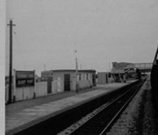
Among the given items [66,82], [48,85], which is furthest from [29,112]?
[66,82]

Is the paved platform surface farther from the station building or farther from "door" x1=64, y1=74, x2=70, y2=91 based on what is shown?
"door" x1=64, y1=74, x2=70, y2=91

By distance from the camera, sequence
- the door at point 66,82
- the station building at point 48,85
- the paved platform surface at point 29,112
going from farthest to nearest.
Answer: the door at point 66,82 → the station building at point 48,85 → the paved platform surface at point 29,112

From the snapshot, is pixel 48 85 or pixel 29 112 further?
pixel 48 85

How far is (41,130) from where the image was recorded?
5594mm

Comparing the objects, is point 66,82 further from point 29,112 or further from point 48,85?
point 29,112

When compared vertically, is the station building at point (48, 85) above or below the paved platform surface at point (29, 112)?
above

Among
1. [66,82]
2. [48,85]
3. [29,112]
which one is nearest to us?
[29,112]

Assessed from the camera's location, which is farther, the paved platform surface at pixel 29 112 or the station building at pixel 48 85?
the station building at pixel 48 85

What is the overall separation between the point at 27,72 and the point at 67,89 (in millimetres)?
9262

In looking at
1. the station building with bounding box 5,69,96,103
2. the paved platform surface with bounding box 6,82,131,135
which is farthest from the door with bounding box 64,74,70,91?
the paved platform surface with bounding box 6,82,131,135

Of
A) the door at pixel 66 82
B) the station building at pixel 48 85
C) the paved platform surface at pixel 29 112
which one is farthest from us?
the door at pixel 66 82

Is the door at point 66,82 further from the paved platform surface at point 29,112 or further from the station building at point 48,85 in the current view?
the paved platform surface at point 29,112

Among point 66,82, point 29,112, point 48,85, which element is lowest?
point 29,112

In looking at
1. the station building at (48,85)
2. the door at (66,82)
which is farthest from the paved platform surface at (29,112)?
the door at (66,82)
